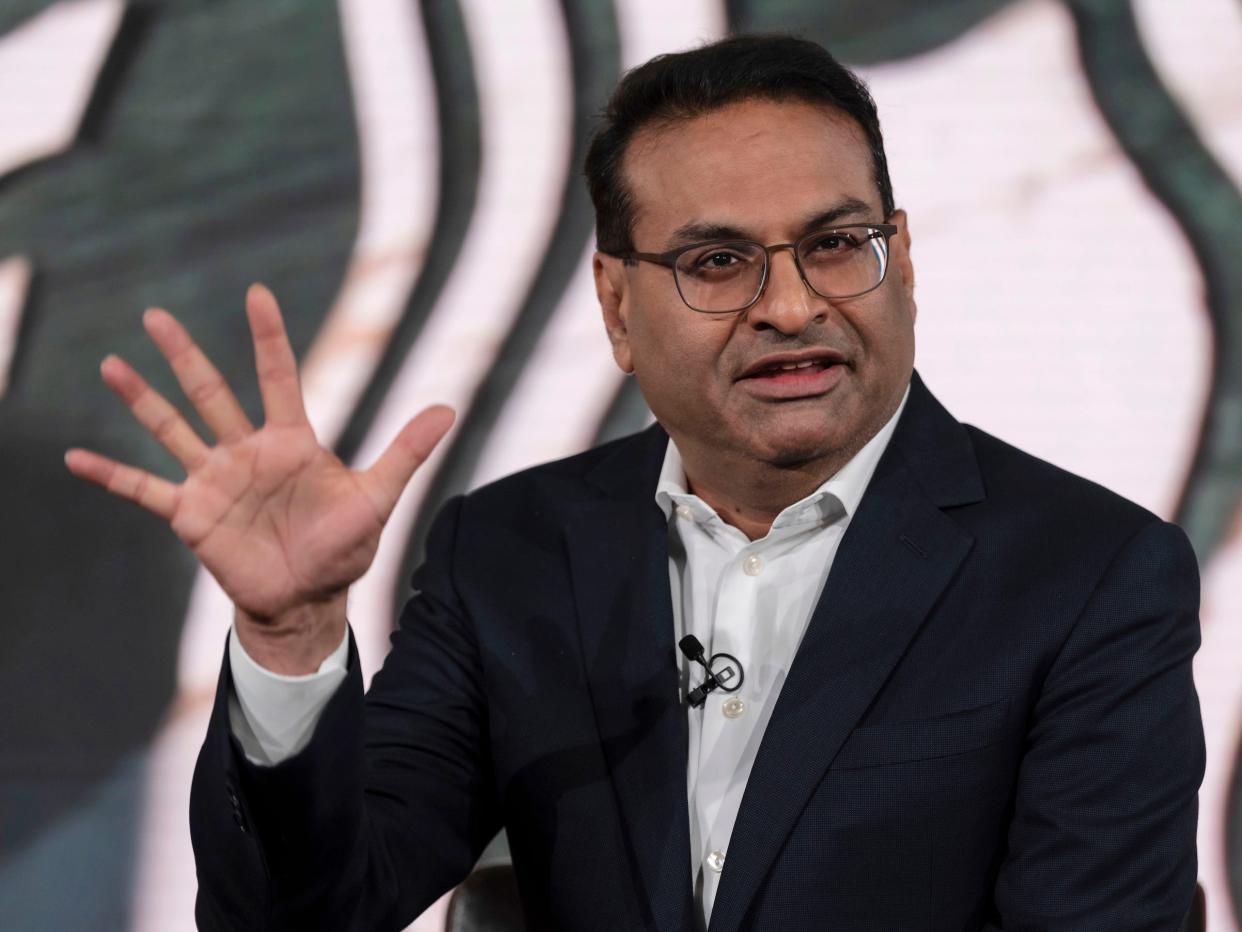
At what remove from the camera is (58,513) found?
277 cm

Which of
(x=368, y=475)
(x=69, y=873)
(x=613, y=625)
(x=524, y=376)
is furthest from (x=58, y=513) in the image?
(x=368, y=475)

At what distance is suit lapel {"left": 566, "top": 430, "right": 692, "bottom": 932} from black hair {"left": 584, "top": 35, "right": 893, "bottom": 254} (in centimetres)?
37

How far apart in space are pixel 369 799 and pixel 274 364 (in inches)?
25.1

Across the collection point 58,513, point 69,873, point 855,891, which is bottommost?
point 69,873

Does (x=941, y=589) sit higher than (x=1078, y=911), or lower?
higher

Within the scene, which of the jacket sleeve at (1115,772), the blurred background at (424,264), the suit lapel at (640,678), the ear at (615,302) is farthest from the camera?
the blurred background at (424,264)

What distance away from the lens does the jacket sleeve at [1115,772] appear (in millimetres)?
1510

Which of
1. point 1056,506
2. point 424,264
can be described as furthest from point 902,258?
point 424,264

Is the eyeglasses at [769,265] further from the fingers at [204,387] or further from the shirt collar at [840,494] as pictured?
the fingers at [204,387]

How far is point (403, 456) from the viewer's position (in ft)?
4.24

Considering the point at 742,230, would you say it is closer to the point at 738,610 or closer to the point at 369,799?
the point at 738,610

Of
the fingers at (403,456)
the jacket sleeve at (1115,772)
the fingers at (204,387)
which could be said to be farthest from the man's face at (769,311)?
the fingers at (204,387)

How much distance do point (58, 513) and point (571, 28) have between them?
1348 millimetres

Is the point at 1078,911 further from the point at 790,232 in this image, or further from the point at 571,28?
the point at 571,28
